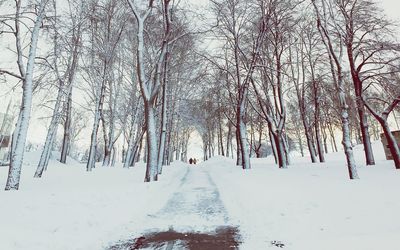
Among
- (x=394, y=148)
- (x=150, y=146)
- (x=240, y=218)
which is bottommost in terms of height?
(x=240, y=218)

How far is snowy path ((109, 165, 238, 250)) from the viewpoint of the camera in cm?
360

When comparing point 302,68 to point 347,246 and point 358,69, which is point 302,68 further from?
point 347,246

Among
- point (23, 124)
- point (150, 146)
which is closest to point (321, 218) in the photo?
point (150, 146)

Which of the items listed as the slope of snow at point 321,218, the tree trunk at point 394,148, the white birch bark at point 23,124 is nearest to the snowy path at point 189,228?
the slope of snow at point 321,218

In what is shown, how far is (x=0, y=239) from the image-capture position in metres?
3.16

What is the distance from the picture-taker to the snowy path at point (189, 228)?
11.8 ft

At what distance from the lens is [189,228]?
4.41m

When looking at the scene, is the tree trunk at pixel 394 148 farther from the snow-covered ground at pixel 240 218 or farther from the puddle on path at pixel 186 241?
the puddle on path at pixel 186 241

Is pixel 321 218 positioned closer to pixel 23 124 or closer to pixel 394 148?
pixel 23 124

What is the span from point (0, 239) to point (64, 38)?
8521mm

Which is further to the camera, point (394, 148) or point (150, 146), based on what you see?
point (394, 148)

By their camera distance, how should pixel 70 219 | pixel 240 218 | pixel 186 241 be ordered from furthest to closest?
pixel 240 218
pixel 70 219
pixel 186 241

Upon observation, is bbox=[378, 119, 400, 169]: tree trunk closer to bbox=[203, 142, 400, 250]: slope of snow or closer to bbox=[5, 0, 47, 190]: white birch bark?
bbox=[203, 142, 400, 250]: slope of snow

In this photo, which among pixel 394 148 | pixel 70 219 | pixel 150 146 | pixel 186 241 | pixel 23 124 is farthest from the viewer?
pixel 394 148
